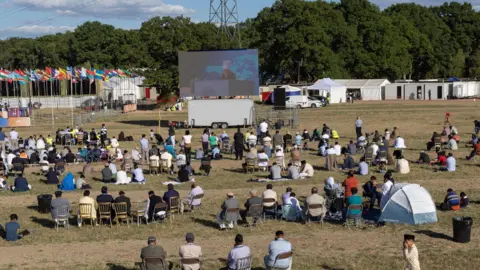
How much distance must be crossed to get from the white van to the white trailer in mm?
20786

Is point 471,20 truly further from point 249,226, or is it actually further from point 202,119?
point 249,226

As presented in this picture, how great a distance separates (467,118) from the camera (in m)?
45.2

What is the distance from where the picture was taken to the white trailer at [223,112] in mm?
40094

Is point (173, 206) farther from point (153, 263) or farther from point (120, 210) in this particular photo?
point (153, 263)

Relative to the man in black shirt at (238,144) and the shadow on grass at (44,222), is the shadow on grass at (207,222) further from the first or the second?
the man in black shirt at (238,144)

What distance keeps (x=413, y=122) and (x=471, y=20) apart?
70090 mm

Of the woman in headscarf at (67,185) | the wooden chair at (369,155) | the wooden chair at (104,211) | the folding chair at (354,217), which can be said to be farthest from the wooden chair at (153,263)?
the wooden chair at (369,155)

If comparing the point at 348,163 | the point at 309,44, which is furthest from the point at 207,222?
the point at 309,44

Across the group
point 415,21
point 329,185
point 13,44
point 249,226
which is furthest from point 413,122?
point 13,44

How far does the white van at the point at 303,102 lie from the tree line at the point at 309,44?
27.2ft

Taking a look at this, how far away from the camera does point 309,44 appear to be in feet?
255

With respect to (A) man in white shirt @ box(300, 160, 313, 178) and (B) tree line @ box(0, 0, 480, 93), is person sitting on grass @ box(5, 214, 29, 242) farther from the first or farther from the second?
(B) tree line @ box(0, 0, 480, 93)

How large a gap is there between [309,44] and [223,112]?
39.8 m

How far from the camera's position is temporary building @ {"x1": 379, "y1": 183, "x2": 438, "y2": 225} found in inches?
614
